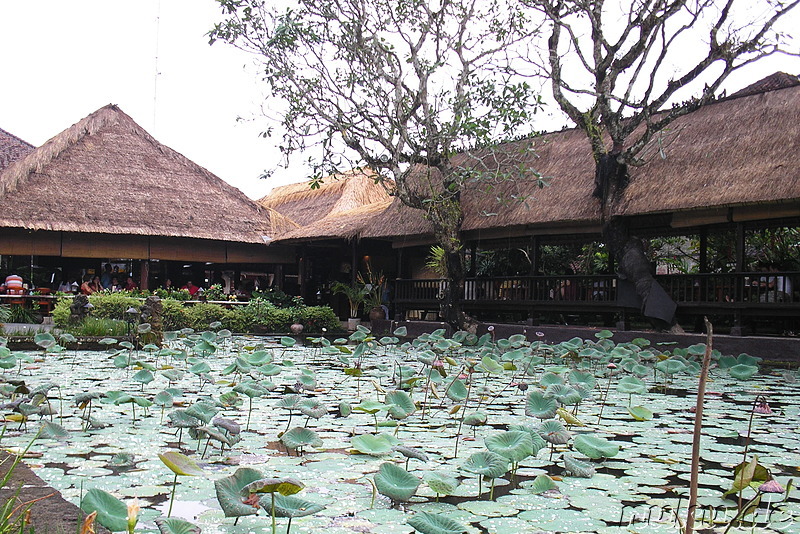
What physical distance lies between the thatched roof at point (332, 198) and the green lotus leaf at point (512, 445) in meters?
14.6

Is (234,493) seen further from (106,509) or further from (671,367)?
(671,367)

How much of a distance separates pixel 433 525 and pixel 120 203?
1465 centimetres

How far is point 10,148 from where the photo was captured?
17922mm

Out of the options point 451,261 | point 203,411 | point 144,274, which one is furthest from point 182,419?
point 144,274

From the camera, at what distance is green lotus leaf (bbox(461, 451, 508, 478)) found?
2457mm

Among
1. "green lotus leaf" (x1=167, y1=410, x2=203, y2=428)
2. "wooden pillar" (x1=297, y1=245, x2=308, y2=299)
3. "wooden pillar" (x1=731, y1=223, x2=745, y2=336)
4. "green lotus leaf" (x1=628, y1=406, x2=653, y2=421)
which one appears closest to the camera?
"green lotus leaf" (x1=167, y1=410, x2=203, y2=428)

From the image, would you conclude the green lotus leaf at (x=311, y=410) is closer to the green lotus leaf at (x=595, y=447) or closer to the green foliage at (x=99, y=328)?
the green lotus leaf at (x=595, y=447)

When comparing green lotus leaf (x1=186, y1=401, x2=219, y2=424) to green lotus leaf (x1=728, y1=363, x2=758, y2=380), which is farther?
green lotus leaf (x1=728, y1=363, x2=758, y2=380)

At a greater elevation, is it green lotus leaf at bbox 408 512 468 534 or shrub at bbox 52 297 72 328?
shrub at bbox 52 297 72 328

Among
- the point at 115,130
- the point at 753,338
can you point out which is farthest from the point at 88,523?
the point at 115,130

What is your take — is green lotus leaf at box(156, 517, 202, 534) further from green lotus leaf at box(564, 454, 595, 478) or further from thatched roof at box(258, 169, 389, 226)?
thatched roof at box(258, 169, 389, 226)

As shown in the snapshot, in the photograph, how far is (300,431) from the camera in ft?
9.63

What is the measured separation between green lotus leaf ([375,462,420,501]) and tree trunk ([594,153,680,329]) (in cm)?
778

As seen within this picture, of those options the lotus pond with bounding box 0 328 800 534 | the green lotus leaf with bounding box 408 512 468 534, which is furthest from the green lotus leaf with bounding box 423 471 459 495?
the green lotus leaf with bounding box 408 512 468 534
